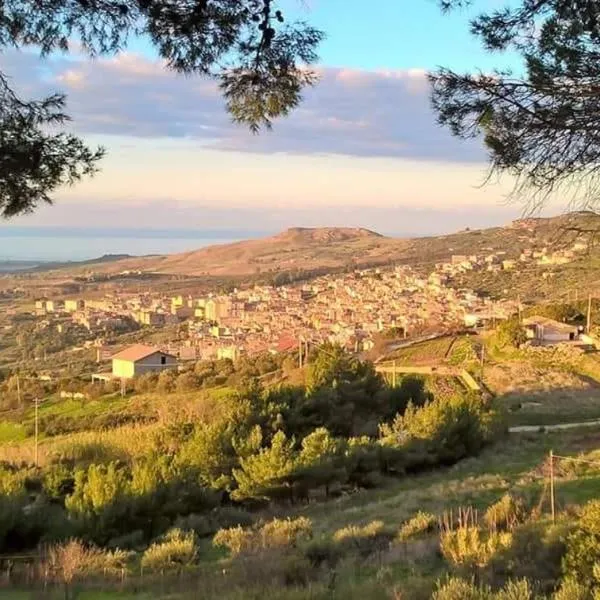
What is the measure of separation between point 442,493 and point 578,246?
24.5 feet

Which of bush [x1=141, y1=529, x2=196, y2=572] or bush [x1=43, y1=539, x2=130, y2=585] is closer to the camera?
bush [x1=43, y1=539, x2=130, y2=585]

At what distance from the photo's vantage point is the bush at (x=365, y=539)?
30.3ft

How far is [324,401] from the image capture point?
2234 cm

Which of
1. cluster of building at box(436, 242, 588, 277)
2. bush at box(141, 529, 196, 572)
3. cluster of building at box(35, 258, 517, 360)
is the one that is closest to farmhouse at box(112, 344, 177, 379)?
cluster of building at box(35, 258, 517, 360)

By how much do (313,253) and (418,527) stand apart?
11256 cm

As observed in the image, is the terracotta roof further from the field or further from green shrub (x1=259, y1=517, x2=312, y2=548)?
green shrub (x1=259, y1=517, x2=312, y2=548)

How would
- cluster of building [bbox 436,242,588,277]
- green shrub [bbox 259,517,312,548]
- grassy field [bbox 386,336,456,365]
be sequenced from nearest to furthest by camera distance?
1. green shrub [bbox 259,517,312,548]
2. grassy field [bbox 386,336,456,365]
3. cluster of building [bbox 436,242,588,277]

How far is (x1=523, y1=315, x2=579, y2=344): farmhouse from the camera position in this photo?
37.8m

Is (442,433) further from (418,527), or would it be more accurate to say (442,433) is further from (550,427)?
(418,527)

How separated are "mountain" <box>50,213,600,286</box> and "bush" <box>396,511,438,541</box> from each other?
63.8 m

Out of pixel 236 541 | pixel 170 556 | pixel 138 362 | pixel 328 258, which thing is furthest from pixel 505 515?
pixel 328 258

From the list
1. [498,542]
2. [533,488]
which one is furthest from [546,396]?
[498,542]

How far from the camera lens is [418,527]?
9914 mm

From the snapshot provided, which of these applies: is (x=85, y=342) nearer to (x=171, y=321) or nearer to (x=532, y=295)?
(x=171, y=321)
